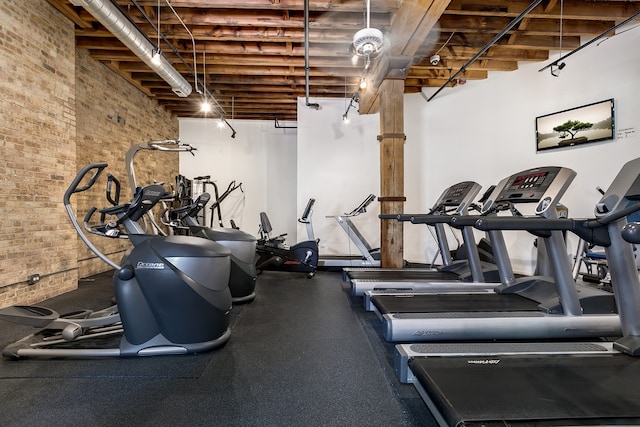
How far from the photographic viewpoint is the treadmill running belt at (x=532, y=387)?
1168 mm

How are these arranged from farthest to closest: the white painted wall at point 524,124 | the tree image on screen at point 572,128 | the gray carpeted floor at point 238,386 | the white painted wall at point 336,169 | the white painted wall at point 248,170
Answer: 1. the white painted wall at point 248,170
2. the white painted wall at point 336,169
3. the tree image on screen at point 572,128
4. the white painted wall at point 524,124
5. the gray carpeted floor at point 238,386

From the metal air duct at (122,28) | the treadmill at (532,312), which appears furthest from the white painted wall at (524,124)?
the metal air duct at (122,28)

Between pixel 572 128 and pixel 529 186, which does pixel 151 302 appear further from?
pixel 572 128

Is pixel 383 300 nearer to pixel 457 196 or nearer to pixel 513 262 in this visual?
pixel 457 196

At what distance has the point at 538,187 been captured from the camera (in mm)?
2508

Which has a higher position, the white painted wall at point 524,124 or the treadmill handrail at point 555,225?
the white painted wall at point 524,124

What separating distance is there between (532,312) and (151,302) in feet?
A: 9.46

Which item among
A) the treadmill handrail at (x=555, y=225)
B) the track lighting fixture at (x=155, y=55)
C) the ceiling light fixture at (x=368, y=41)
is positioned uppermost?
the track lighting fixture at (x=155, y=55)

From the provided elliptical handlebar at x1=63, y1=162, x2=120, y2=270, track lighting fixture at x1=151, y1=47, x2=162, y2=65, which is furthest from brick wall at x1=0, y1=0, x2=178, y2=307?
elliptical handlebar at x1=63, y1=162, x2=120, y2=270

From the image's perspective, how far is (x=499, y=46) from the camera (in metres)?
4.61

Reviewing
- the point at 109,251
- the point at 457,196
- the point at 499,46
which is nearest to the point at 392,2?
the point at 499,46

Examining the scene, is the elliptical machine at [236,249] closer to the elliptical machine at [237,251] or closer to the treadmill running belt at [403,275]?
the elliptical machine at [237,251]

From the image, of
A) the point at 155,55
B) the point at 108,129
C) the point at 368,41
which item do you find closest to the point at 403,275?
the point at 368,41

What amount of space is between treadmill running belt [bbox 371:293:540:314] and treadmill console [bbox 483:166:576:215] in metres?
0.83
